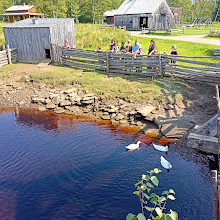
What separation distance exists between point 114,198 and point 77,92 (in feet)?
26.3

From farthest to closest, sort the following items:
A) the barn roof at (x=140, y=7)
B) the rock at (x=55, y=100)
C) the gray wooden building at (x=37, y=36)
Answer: the barn roof at (x=140, y=7)
the gray wooden building at (x=37, y=36)
the rock at (x=55, y=100)

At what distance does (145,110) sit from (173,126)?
5.23 ft

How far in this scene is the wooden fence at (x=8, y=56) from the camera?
18.2 meters

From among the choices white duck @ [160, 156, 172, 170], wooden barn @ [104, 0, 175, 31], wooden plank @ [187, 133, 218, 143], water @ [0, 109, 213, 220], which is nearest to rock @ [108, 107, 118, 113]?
water @ [0, 109, 213, 220]

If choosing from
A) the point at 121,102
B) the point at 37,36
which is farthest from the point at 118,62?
the point at 37,36

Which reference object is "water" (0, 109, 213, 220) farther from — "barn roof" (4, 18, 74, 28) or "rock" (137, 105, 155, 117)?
"barn roof" (4, 18, 74, 28)

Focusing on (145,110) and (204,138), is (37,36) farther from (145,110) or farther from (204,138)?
(204,138)

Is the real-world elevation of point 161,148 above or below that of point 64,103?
below

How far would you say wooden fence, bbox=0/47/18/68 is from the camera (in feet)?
59.8

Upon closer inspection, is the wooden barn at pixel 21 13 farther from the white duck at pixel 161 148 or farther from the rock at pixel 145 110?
the white duck at pixel 161 148

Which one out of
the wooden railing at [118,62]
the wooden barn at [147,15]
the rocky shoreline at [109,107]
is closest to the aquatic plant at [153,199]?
the rocky shoreline at [109,107]

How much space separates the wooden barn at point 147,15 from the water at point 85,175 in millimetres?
31423

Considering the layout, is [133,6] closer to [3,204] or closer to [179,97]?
[179,97]

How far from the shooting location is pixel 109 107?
12.5 meters
